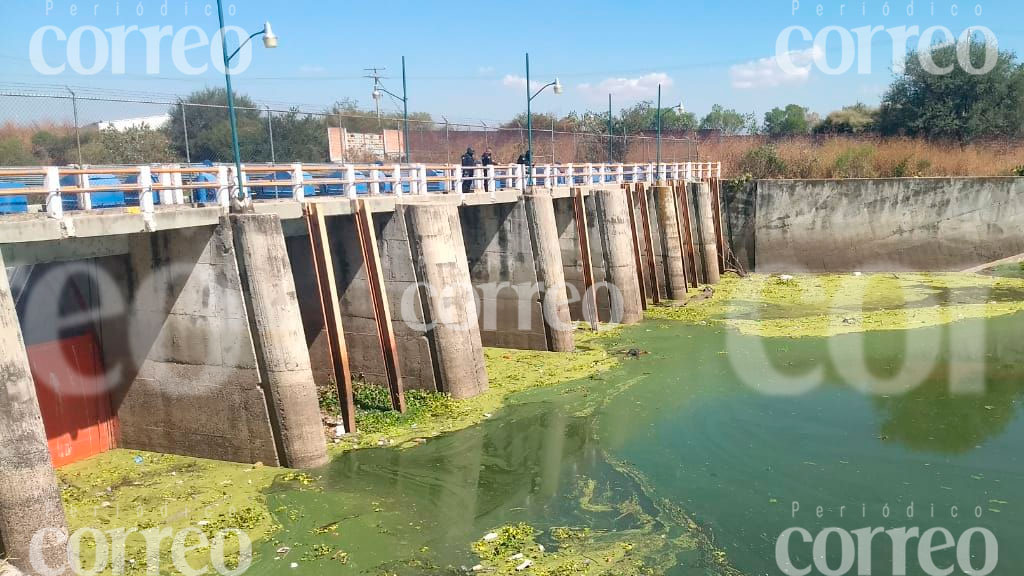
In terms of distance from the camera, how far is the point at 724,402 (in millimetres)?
16828

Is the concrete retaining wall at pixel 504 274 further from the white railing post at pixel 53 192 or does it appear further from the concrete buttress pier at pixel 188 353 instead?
the white railing post at pixel 53 192

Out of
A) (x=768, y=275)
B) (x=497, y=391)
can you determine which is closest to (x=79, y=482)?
(x=497, y=391)

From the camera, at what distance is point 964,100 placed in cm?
4866

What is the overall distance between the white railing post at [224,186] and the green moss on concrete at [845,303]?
16424 mm

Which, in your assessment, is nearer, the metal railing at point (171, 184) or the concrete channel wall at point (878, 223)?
the metal railing at point (171, 184)

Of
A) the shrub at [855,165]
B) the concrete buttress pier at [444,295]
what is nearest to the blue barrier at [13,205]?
the concrete buttress pier at [444,295]

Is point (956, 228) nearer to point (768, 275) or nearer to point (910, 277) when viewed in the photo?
point (910, 277)

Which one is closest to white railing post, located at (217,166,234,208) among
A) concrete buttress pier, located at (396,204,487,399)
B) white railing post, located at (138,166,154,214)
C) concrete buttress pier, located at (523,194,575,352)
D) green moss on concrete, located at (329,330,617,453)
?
white railing post, located at (138,166,154,214)

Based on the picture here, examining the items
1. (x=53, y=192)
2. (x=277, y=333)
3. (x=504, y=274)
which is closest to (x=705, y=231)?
(x=504, y=274)

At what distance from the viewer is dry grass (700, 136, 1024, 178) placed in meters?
38.6

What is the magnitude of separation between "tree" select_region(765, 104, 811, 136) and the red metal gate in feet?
191

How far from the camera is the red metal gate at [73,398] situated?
13.5 m

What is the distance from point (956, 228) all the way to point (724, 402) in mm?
23295

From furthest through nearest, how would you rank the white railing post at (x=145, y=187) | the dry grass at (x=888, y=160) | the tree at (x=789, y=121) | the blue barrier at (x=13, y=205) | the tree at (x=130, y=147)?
1. the tree at (x=789, y=121)
2. the dry grass at (x=888, y=160)
3. the tree at (x=130, y=147)
4. the blue barrier at (x=13, y=205)
5. the white railing post at (x=145, y=187)
